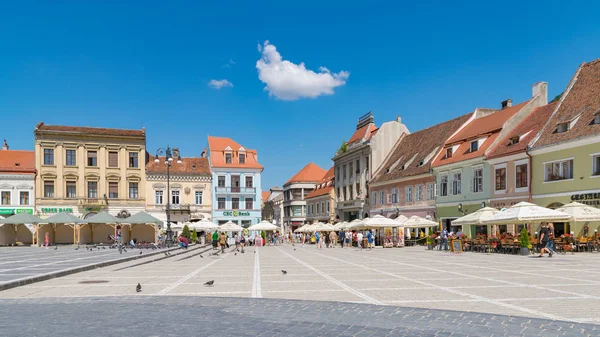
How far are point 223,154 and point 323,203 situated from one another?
51.7ft

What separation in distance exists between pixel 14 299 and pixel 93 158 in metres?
47.2

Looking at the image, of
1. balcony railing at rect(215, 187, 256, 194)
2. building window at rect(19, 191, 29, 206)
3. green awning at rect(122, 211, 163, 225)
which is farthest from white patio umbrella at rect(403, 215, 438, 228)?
building window at rect(19, 191, 29, 206)

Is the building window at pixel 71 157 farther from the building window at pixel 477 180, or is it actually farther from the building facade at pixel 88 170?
the building window at pixel 477 180

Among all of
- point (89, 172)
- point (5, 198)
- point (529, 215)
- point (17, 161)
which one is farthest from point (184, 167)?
point (529, 215)

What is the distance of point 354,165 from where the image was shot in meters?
58.9

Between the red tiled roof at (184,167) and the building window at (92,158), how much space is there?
5406 millimetres

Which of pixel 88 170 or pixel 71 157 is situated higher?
pixel 71 157

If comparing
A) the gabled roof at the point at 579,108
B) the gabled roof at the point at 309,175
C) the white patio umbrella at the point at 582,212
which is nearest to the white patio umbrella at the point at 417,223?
the gabled roof at the point at 579,108

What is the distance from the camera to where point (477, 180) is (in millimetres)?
37344

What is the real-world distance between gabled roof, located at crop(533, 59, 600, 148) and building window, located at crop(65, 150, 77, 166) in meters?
44.3

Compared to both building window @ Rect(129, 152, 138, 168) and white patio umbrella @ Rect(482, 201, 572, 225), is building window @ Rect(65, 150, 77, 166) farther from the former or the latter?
white patio umbrella @ Rect(482, 201, 572, 225)

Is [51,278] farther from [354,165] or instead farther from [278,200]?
[278,200]

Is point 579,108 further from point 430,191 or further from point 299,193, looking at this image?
point 299,193

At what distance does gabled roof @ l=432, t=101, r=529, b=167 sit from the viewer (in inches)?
1470
